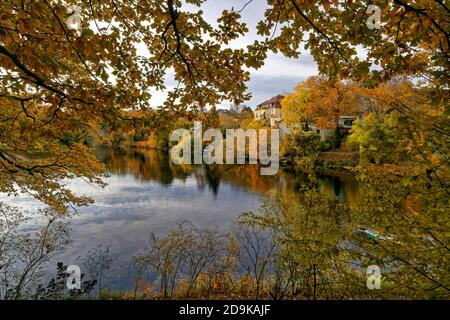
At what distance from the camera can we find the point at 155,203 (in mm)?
20688

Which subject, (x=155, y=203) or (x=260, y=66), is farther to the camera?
(x=155, y=203)

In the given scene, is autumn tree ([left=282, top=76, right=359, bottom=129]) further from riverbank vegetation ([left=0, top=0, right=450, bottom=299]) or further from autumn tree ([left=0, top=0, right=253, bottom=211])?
autumn tree ([left=0, top=0, right=253, bottom=211])

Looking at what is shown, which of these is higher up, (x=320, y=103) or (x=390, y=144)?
(x=320, y=103)

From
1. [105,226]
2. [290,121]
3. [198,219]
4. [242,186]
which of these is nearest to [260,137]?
[290,121]

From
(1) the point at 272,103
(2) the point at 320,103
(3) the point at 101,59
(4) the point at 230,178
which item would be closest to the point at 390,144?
(3) the point at 101,59

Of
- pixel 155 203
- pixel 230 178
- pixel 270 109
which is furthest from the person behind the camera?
pixel 270 109

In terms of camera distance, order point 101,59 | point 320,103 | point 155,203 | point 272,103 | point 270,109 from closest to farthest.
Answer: point 101,59, point 155,203, point 320,103, point 270,109, point 272,103

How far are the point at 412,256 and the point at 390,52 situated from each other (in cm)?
275

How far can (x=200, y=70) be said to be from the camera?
3959 mm

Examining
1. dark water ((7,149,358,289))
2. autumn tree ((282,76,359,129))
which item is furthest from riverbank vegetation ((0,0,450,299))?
autumn tree ((282,76,359,129))

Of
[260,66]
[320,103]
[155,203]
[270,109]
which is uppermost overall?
[270,109]

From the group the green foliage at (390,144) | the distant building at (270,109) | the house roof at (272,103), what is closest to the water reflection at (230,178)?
the green foliage at (390,144)

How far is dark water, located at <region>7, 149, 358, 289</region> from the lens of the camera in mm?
13758

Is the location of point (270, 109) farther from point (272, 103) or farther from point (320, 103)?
point (320, 103)
